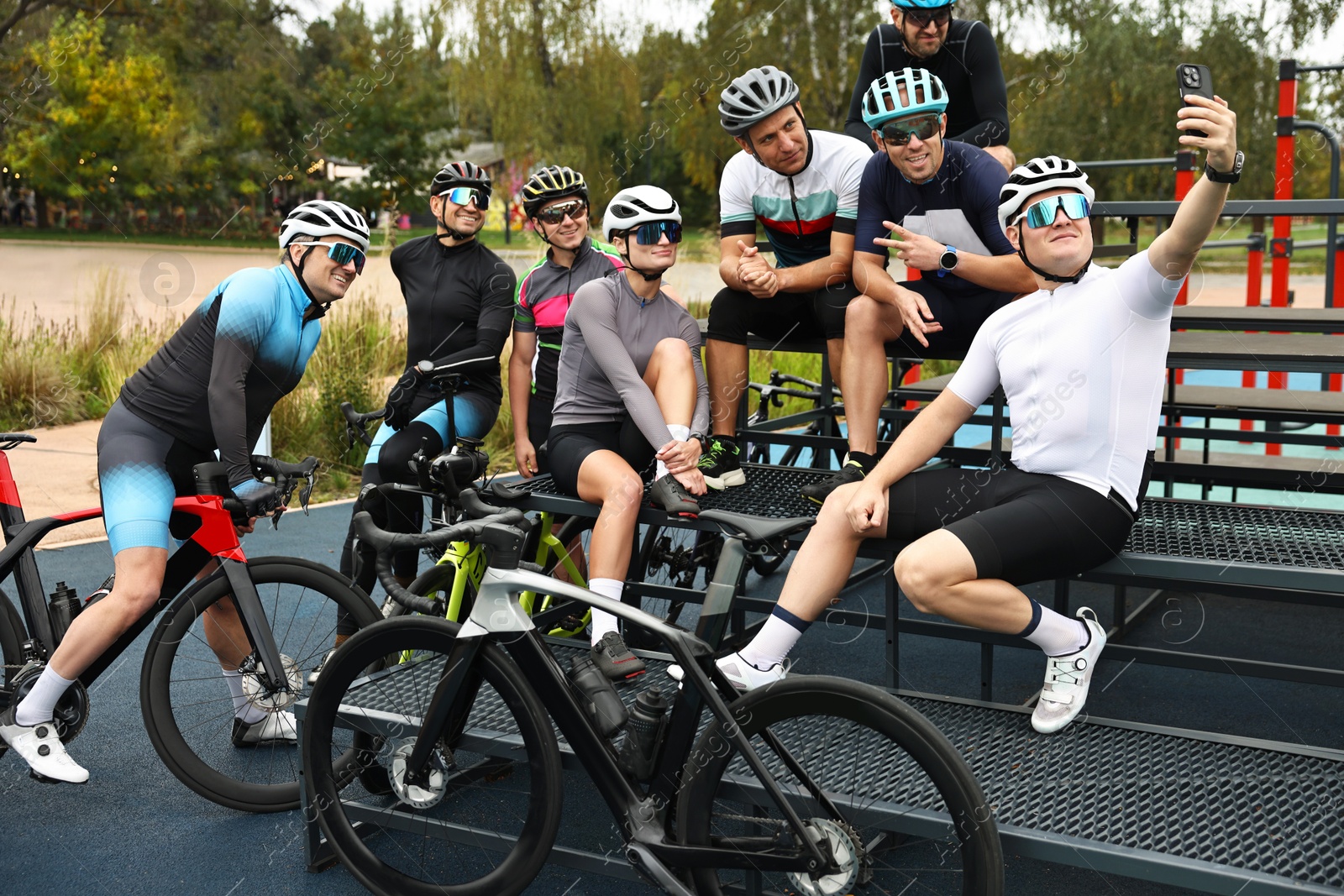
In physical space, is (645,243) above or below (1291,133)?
below

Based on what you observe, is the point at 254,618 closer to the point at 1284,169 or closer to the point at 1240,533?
the point at 1240,533

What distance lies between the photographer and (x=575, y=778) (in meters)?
4.04

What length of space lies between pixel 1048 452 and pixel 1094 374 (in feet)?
A: 0.78

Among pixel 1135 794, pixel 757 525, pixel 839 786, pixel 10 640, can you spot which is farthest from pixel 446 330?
pixel 1135 794

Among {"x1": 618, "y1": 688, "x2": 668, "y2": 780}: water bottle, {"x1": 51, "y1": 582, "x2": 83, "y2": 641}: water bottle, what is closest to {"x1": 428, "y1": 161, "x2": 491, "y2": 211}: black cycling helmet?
{"x1": 51, "y1": 582, "x2": 83, "y2": 641}: water bottle

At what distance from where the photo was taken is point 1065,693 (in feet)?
10.2

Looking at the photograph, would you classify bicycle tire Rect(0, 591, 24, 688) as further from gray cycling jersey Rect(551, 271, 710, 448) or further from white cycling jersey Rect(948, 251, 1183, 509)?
white cycling jersey Rect(948, 251, 1183, 509)

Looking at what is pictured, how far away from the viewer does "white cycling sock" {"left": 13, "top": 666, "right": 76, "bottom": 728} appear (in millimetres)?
3564

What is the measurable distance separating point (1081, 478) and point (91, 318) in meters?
9.64

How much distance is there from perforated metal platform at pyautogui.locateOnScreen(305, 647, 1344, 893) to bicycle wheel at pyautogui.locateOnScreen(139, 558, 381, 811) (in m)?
0.59

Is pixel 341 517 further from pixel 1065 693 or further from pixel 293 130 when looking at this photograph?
pixel 293 130

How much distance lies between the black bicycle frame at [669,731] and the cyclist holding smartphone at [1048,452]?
46cm

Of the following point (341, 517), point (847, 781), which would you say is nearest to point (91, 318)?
point (341, 517)

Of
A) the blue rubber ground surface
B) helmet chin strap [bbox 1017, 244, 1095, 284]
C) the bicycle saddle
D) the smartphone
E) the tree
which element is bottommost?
the blue rubber ground surface
